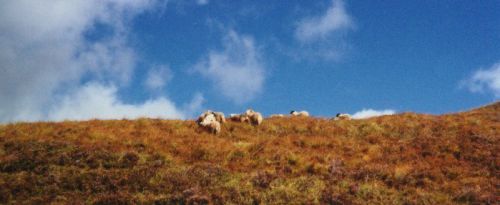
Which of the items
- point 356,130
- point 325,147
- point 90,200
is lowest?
point 90,200

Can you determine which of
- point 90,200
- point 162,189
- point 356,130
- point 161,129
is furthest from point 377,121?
point 90,200

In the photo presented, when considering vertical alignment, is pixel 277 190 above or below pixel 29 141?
below

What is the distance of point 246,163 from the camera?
20.8 meters

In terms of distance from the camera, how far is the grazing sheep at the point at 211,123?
26266mm

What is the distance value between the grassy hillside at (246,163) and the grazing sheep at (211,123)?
56cm

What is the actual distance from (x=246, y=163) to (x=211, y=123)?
6331 millimetres

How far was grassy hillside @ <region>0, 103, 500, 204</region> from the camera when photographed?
1711 cm

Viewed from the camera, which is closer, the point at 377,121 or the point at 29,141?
the point at 29,141

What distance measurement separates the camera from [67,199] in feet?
54.9

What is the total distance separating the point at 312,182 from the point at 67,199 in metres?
9.40

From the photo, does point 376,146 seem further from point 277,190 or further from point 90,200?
point 90,200

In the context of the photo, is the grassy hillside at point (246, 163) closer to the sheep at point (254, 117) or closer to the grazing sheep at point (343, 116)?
the sheep at point (254, 117)

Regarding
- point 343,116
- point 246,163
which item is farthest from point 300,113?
point 246,163

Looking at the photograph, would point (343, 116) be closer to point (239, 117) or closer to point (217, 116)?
point (239, 117)
